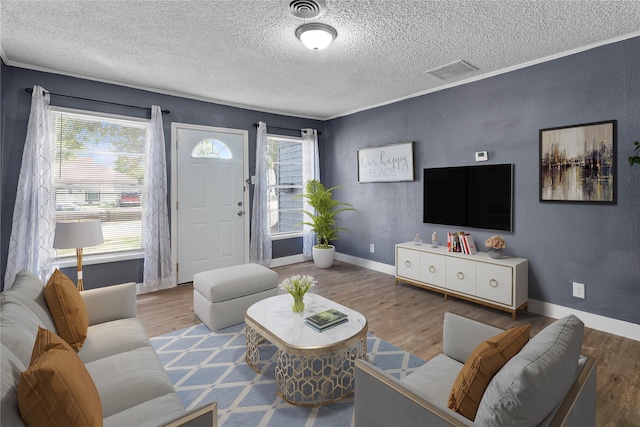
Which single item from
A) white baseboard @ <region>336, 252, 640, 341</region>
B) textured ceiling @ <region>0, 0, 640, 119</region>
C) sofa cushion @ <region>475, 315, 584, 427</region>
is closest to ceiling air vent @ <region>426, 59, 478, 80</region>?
textured ceiling @ <region>0, 0, 640, 119</region>

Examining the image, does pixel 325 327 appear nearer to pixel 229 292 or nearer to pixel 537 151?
pixel 229 292

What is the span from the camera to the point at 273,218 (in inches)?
213

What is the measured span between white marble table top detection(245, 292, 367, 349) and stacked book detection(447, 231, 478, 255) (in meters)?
1.96

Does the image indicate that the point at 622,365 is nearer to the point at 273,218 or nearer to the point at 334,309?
the point at 334,309

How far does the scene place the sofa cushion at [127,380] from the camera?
1.36 metres

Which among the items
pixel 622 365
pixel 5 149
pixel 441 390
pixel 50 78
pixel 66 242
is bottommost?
pixel 622 365

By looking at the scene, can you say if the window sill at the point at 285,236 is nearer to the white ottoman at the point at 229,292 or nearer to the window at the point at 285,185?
the window at the point at 285,185

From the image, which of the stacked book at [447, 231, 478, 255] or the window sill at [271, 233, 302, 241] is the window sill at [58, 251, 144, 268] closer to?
the window sill at [271, 233, 302, 241]

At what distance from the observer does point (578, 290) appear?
120 inches

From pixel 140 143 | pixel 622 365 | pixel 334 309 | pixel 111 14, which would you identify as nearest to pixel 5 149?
pixel 140 143

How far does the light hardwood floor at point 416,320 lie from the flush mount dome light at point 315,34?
251 cm

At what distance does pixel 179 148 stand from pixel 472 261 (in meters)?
3.89

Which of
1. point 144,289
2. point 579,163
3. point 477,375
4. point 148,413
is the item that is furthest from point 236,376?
point 579,163

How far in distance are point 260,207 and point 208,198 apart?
0.80m
